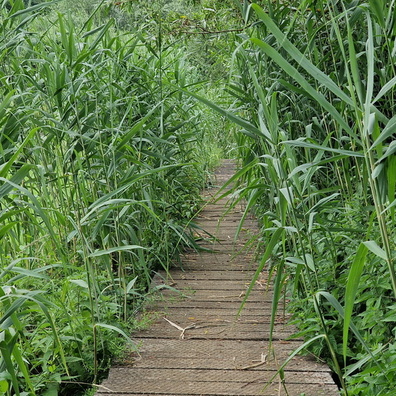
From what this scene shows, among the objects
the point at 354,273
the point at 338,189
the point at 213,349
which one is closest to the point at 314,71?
the point at 354,273

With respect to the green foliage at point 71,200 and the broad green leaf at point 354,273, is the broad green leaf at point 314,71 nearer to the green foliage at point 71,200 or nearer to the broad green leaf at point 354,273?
the broad green leaf at point 354,273

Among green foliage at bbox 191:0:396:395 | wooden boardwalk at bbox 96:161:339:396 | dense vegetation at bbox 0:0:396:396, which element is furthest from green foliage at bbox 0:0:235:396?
green foliage at bbox 191:0:396:395

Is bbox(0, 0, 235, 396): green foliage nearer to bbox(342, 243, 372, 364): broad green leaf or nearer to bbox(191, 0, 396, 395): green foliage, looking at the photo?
bbox(191, 0, 396, 395): green foliage

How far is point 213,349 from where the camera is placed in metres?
2.66

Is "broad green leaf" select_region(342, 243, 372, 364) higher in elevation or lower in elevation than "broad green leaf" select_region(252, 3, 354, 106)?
lower

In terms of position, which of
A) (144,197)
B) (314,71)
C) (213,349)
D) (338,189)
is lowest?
(213,349)

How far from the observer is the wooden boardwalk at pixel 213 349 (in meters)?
2.29

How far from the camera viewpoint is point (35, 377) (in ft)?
7.55

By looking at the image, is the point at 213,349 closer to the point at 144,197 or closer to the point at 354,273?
the point at 144,197

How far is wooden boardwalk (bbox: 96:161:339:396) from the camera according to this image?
2295 millimetres

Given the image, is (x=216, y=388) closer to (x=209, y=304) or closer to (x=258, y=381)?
(x=258, y=381)

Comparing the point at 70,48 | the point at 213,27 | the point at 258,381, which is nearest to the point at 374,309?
the point at 258,381

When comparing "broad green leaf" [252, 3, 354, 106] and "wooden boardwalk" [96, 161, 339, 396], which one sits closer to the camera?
"broad green leaf" [252, 3, 354, 106]

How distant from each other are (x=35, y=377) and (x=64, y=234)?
927 millimetres
